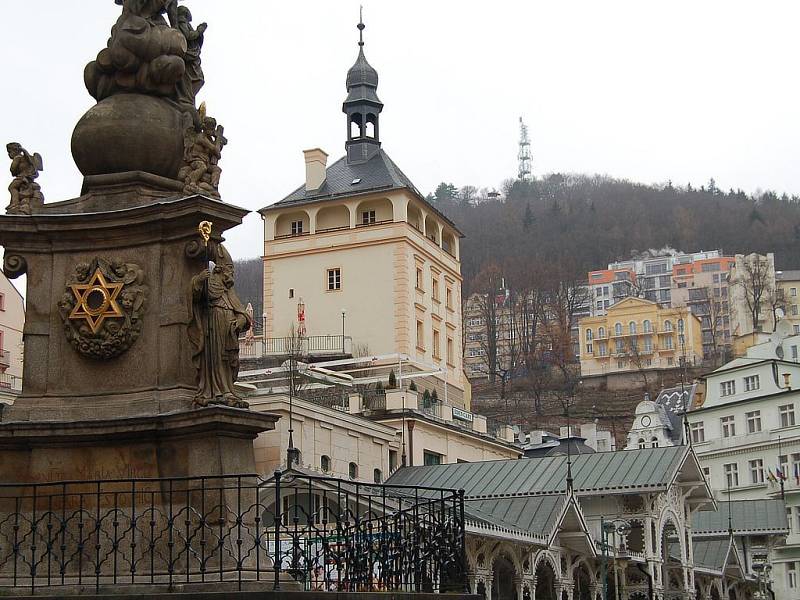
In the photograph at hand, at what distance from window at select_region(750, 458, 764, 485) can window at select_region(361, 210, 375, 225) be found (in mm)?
21994

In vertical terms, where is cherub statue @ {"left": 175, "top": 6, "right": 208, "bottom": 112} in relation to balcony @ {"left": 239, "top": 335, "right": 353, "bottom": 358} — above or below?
below

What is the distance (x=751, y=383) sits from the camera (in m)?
66.4

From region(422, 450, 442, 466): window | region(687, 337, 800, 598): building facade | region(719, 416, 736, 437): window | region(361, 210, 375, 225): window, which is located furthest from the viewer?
region(719, 416, 736, 437): window

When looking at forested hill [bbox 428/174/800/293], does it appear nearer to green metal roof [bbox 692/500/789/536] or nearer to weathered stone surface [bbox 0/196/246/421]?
green metal roof [bbox 692/500/789/536]

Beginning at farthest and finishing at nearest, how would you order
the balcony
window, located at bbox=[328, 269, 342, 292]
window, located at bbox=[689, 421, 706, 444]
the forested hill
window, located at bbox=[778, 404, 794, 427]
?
the forested hill, window, located at bbox=[689, 421, 706, 444], window, located at bbox=[778, 404, 794, 427], window, located at bbox=[328, 269, 342, 292], the balcony

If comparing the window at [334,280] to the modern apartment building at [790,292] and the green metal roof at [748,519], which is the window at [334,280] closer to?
the green metal roof at [748,519]

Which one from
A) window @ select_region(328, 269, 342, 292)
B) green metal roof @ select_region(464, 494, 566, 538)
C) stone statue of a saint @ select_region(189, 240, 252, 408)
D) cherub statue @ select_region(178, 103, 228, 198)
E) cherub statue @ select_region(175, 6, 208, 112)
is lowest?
green metal roof @ select_region(464, 494, 566, 538)

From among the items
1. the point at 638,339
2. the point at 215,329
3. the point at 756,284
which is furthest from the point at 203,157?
the point at 756,284

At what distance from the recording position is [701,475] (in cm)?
4406

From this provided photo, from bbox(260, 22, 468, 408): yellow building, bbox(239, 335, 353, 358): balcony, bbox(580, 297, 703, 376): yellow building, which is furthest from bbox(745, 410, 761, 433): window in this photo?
bbox(580, 297, 703, 376): yellow building

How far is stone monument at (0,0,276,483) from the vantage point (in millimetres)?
11781

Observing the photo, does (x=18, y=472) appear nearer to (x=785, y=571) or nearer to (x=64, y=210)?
(x=64, y=210)

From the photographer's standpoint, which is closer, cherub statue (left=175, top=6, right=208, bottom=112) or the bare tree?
cherub statue (left=175, top=6, right=208, bottom=112)

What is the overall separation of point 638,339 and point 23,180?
11401 cm
